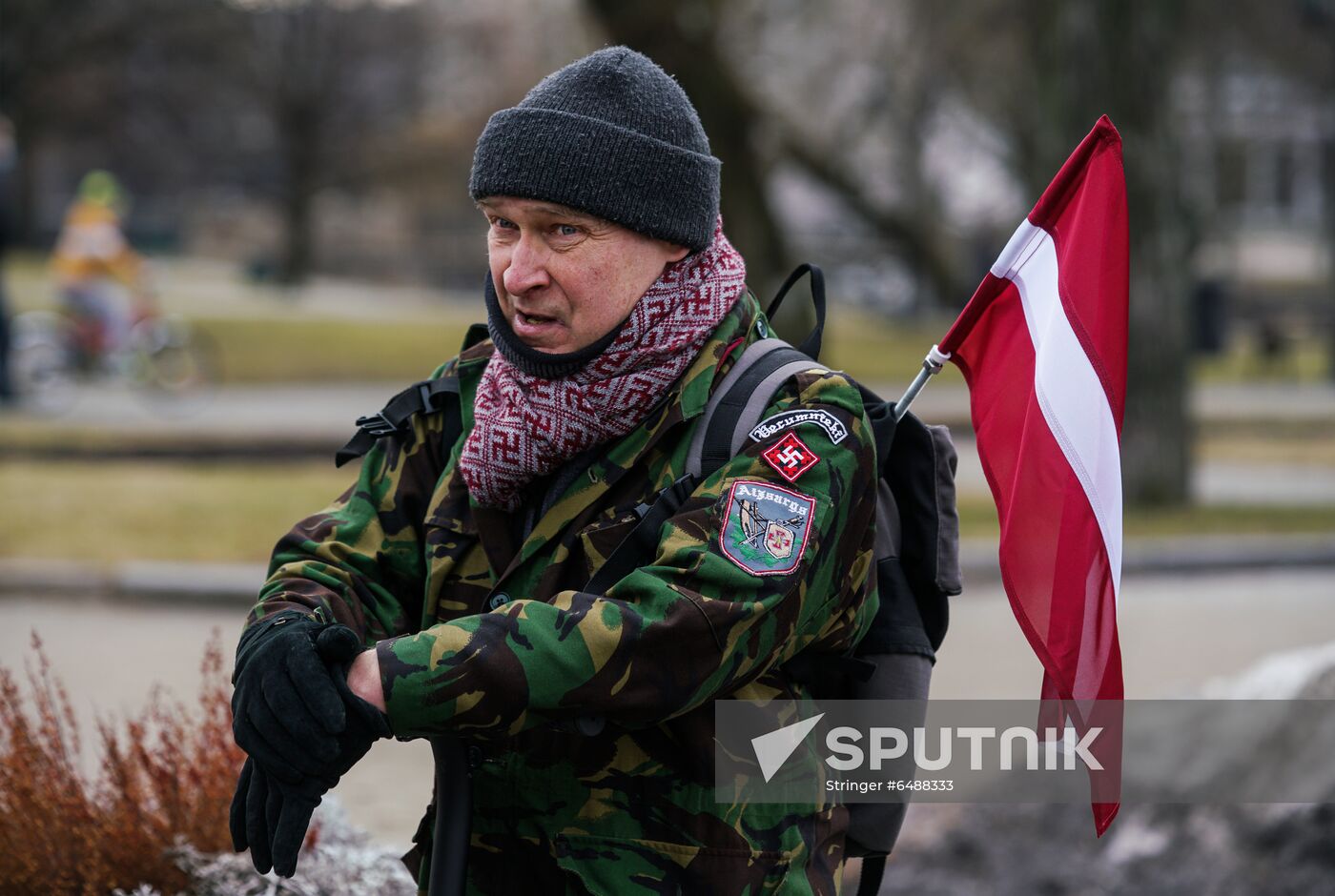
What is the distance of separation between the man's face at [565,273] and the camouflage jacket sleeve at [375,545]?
305 millimetres

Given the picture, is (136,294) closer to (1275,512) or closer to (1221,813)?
(1275,512)

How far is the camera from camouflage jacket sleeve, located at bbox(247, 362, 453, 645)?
2297 millimetres

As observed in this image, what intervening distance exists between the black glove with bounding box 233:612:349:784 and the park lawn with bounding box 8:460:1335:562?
7010 mm

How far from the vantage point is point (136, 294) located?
1680 cm

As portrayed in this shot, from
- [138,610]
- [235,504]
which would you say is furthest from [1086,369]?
[235,504]

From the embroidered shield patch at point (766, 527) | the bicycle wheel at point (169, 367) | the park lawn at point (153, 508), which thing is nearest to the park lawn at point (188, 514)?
the park lawn at point (153, 508)

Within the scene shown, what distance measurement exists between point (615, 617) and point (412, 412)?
62 cm

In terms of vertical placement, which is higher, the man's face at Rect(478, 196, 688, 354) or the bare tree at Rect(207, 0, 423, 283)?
the bare tree at Rect(207, 0, 423, 283)

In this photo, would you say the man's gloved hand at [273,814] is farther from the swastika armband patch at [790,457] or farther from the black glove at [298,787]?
the swastika armband patch at [790,457]

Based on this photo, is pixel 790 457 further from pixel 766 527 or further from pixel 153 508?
pixel 153 508

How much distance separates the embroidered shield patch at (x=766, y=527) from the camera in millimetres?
2045

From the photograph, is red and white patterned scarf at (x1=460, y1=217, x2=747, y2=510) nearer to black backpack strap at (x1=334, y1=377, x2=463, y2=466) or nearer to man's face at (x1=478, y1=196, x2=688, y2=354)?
man's face at (x1=478, y1=196, x2=688, y2=354)

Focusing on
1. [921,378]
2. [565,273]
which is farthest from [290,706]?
[921,378]

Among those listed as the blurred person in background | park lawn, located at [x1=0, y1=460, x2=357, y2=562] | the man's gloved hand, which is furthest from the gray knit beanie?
the blurred person in background
